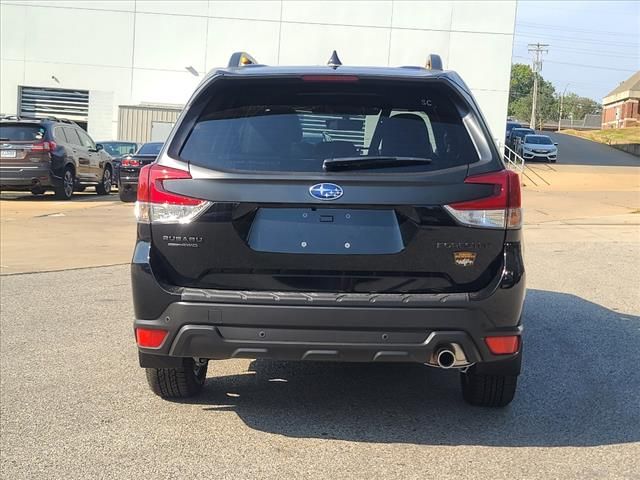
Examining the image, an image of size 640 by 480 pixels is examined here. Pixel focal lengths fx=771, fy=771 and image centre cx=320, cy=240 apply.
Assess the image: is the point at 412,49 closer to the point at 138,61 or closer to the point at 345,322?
the point at 138,61

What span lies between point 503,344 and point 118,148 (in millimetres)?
23954

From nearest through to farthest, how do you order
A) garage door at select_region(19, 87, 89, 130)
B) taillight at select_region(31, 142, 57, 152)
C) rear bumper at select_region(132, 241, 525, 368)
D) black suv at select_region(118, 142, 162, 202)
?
rear bumper at select_region(132, 241, 525, 368) < taillight at select_region(31, 142, 57, 152) < black suv at select_region(118, 142, 162, 202) < garage door at select_region(19, 87, 89, 130)

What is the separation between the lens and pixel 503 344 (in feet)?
12.7

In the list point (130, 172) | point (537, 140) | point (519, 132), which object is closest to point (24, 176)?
point (130, 172)

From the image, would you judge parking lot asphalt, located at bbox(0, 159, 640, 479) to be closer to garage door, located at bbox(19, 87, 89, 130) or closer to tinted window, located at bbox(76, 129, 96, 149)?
tinted window, located at bbox(76, 129, 96, 149)

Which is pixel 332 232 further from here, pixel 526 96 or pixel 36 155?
pixel 526 96

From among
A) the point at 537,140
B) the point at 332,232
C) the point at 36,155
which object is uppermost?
the point at 537,140

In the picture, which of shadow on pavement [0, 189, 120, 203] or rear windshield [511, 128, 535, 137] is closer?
shadow on pavement [0, 189, 120, 203]

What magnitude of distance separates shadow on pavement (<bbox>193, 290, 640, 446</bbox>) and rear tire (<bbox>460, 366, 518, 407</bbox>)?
7cm

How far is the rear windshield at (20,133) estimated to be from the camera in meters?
18.0

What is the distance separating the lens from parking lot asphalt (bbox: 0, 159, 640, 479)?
3.82 metres

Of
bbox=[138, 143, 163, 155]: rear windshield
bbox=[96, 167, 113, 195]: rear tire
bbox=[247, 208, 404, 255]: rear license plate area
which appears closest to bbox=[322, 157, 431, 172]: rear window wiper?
bbox=[247, 208, 404, 255]: rear license plate area

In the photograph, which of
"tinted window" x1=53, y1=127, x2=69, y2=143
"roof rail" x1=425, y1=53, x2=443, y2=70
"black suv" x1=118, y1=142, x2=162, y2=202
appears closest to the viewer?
"roof rail" x1=425, y1=53, x2=443, y2=70

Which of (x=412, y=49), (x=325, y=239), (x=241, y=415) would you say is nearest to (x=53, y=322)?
(x=241, y=415)
